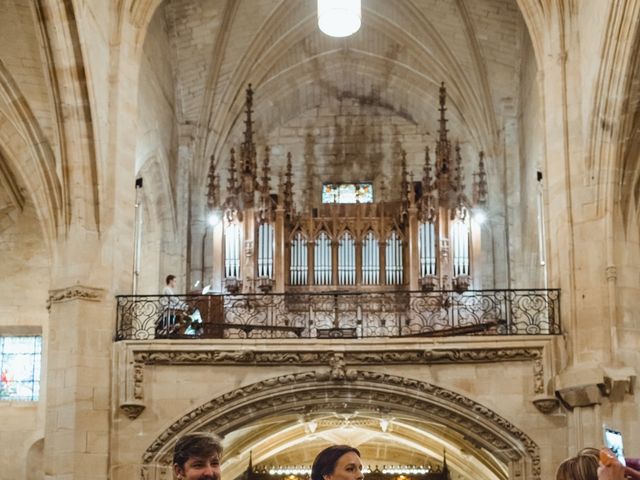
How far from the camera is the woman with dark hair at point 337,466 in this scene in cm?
422

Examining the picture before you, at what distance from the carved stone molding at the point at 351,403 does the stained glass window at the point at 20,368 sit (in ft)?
16.0

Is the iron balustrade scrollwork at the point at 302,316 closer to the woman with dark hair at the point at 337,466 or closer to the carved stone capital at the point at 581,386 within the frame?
the carved stone capital at the point at 581,386

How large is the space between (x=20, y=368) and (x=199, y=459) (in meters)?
15.0

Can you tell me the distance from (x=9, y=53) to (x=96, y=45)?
1.11 m

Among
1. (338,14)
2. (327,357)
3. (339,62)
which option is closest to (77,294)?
(327,357)

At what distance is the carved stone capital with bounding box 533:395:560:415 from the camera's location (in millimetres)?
13672

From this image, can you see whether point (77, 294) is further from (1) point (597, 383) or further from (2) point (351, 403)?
(1) point (597, 383)

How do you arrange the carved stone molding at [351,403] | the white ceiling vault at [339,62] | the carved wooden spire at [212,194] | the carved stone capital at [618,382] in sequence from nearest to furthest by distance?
1. the carved stone capital at [618,382]
2. the carved stone molding at [351,403]
3. the carved wooden spire at [212,194]
4. the white ceiling vault at [339,62]

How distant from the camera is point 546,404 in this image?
539 inches

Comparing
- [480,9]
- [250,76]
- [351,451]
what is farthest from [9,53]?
[351,451]

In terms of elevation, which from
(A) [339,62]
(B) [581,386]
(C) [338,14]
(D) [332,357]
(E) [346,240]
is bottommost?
(B) [581,386]

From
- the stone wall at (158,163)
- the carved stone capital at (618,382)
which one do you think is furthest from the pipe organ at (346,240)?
the carved stone capital at (618,382)

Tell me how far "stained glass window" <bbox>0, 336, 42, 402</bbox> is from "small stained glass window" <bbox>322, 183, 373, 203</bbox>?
568cm

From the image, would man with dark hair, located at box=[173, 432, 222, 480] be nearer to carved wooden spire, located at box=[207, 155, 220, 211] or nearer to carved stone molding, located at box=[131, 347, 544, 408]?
carved stone molding, located at box=[131, 347, 544, 408]
